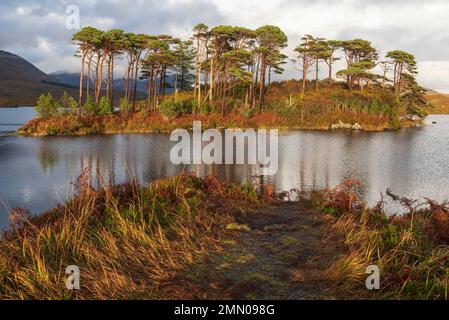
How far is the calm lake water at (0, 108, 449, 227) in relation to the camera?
1273 centimetres

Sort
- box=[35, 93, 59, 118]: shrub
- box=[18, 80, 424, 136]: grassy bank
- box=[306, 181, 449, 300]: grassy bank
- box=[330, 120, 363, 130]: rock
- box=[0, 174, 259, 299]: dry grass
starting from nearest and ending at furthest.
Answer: box=[306, 181, 449, 300]: grassy bank
box=[0, 174, 259, 299]: dry grass
box=[35, 93, 59, 118]: shrub
box=[18, 80, 424, 136]: grassy bank
box=[330, 120, 363, 130]: rock

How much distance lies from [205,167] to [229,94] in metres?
33.9

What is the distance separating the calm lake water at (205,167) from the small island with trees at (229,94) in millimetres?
8632

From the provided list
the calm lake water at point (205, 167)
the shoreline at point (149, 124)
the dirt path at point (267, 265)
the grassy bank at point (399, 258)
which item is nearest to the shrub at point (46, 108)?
the shoreline at point (149, 124)

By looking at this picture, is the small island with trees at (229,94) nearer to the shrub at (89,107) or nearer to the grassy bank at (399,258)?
the shrub at (89,107)

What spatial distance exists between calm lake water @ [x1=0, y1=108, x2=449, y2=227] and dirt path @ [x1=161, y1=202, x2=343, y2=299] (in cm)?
505

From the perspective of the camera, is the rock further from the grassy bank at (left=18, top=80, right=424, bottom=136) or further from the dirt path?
the dirt path

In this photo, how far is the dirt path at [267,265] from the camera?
173 inches

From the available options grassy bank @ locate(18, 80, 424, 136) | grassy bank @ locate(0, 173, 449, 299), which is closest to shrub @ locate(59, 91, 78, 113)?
grassy bank @ locate(18, 80, 424, 136)

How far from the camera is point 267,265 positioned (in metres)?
5.29

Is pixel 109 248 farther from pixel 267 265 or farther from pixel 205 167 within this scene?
pixel 205 167

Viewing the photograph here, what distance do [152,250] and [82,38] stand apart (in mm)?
33295

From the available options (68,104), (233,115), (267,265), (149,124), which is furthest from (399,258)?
(68,104)
